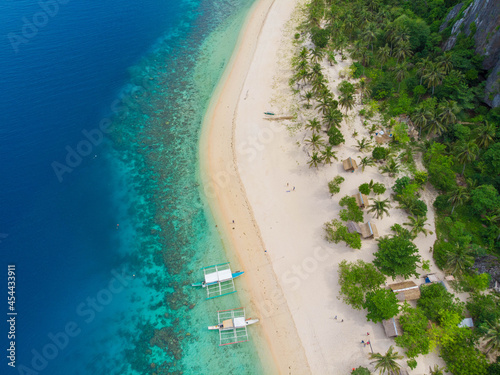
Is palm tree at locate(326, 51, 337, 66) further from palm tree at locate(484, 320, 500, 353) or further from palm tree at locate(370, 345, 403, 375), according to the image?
palm tree at locate(370, 345, 403, 375)

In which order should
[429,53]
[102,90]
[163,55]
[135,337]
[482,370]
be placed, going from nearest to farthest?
[482,370] < [135,337] < [429,53] < [102,90] < [163,55]

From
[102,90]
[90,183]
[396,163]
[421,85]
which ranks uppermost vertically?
[102,90]

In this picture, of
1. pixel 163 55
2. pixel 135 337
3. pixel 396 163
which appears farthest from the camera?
pixel 163 55

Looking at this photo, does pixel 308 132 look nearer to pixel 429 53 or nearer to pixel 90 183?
pixel 429 53

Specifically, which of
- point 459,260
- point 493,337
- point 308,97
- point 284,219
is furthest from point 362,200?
point 308,97

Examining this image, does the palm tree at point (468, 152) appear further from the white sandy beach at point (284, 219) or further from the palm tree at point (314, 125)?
the palm tree at point (314, 125)

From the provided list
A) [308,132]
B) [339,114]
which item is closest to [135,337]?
[308,132]

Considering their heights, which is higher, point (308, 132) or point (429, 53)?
point (429, 53)
